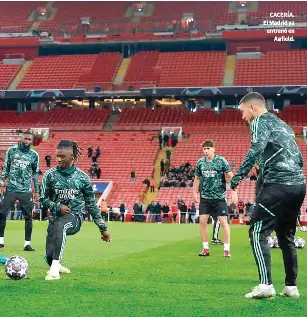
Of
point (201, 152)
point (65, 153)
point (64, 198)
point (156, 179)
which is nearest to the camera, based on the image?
point (65, 153)

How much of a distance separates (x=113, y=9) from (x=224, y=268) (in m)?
60.8

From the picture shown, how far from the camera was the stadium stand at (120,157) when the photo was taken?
4544 cm

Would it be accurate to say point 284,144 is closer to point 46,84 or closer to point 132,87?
point 132,87

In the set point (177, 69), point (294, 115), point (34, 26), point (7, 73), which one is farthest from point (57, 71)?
point (294, 115)

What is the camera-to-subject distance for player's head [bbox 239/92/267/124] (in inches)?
295

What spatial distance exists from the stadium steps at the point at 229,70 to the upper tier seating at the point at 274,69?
396mm

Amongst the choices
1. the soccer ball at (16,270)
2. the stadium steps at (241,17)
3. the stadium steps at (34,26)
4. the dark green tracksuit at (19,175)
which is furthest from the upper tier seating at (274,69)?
the soccer ball at (16,270)

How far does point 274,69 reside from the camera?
57.7 meters

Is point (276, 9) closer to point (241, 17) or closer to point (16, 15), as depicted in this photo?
Answer: point (241, 17)

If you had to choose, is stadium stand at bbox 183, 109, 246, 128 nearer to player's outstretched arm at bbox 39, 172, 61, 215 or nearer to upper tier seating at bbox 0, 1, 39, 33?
upper tier seating at bbox 0, 1, 39, 33

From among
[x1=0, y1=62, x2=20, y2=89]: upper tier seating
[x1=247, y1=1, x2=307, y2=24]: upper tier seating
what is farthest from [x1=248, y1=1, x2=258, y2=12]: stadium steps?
[x1=0, y1=62, x2=20, y2=89]: upper tier seating

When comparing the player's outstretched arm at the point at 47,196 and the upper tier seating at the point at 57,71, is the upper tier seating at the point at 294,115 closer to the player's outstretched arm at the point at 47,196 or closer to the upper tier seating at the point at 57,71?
the upper tier seating at the point at 57,71

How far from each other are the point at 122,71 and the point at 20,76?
986 centimetres

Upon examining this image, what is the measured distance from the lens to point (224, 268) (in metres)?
11.0
